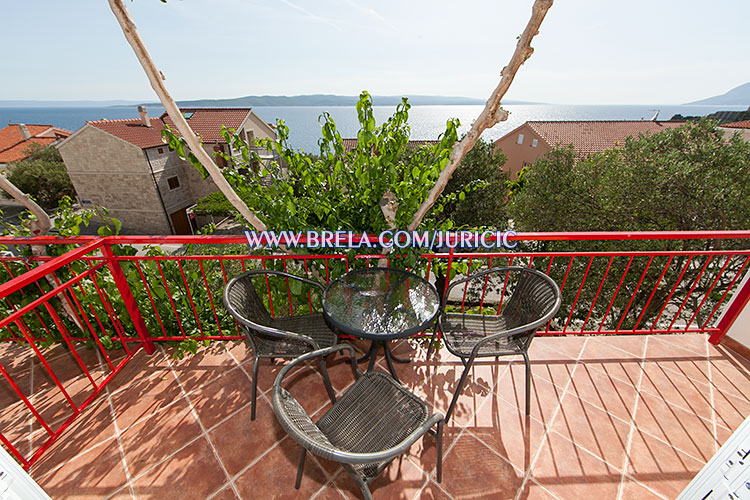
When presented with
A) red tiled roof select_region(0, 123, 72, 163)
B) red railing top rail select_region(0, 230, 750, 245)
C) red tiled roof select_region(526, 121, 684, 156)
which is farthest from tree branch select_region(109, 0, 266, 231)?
red tiled roof select_region(0, 123, 72, 163)

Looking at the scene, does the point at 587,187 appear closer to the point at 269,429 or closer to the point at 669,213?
the point at 669,213

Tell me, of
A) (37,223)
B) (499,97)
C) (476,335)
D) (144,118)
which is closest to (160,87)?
(499,97)

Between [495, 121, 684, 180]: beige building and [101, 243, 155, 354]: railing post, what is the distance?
24.1m

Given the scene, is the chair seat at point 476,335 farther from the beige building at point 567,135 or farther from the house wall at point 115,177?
the house wall at point 115,177

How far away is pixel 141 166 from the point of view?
19.8 metres

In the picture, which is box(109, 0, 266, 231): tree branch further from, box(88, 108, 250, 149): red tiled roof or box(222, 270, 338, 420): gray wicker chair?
box(88, 108, 250, 149): red tiled roof

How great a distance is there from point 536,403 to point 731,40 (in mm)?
6257

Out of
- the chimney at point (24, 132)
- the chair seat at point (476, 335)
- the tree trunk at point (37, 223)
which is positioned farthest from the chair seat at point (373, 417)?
the chimney at point (24, 132)

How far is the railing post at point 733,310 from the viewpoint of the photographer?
8.23ft

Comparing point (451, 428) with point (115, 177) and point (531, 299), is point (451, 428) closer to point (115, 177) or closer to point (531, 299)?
point (531, 299)

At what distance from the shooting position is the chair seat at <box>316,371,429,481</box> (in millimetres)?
1476

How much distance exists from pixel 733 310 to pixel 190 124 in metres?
26.9

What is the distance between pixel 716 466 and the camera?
3.02ft

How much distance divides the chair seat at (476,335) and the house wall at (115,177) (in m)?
23.9
